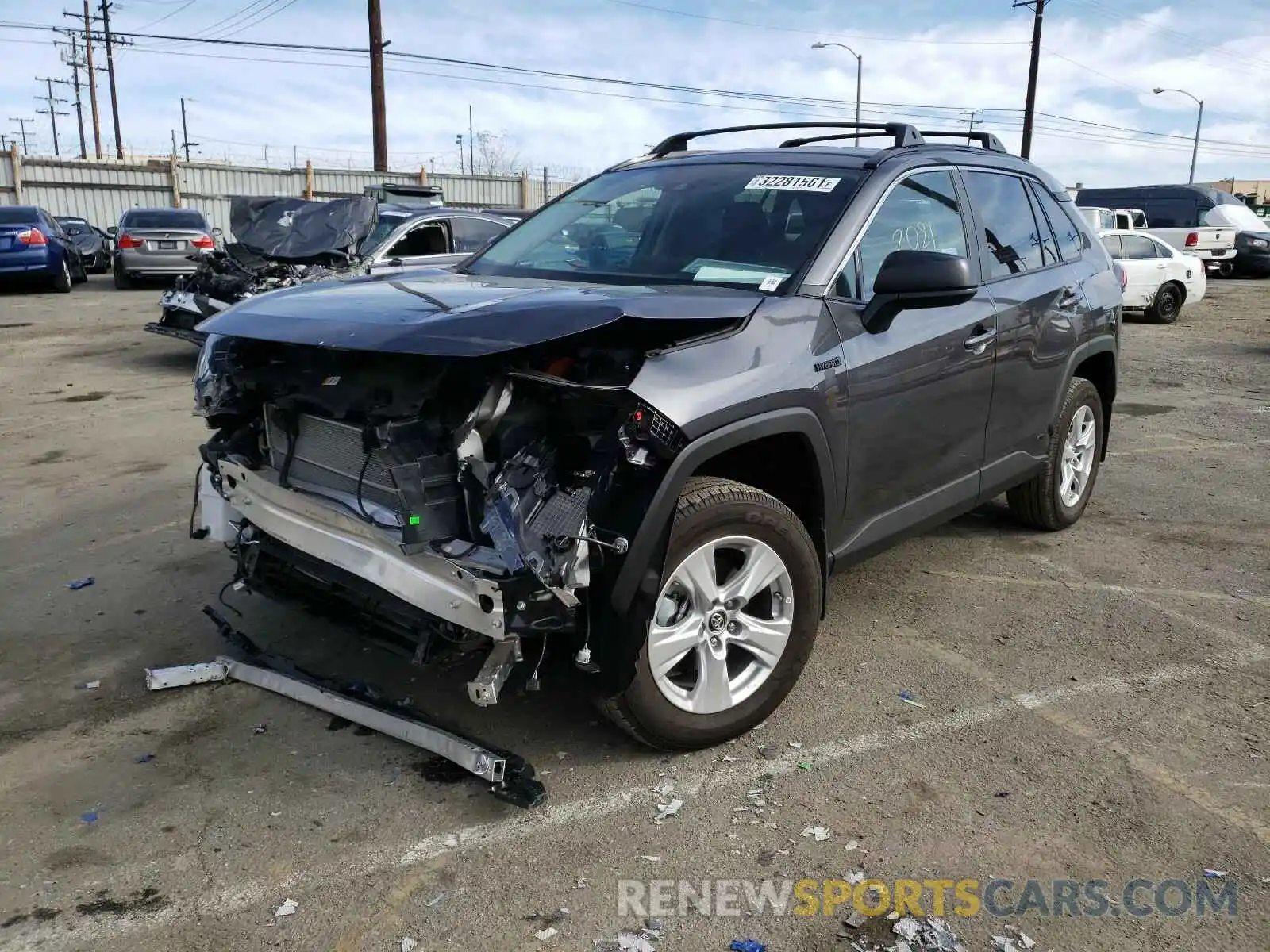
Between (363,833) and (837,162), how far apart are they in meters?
2.98

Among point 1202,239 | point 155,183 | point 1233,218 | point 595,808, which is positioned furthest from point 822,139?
point 155,183

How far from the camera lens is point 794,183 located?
3.96 m

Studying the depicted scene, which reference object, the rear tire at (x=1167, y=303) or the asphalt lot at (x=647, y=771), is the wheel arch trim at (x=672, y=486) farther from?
the rear tire at (x=1167, y=303)

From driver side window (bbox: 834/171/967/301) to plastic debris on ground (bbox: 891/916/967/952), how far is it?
2049 millimetres

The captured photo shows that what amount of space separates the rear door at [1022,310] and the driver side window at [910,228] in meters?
0.20

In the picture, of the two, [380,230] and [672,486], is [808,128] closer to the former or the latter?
[672,486]

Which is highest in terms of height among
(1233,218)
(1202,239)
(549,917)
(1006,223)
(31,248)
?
(1233,218)

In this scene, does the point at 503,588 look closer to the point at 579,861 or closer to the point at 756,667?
the point at 579,861

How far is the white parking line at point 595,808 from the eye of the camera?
8.48 feet

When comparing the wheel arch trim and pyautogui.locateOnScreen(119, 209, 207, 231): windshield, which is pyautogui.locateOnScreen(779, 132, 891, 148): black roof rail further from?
pyautogui.locateOnScreen(119, 209, 207, 231): windshield

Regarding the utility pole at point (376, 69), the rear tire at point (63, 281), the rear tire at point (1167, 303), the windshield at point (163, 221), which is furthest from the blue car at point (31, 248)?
the rear tire at point (1167, 303)

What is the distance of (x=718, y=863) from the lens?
2.80m

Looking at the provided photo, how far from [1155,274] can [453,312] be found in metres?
16.9

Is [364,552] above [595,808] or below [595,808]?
above
